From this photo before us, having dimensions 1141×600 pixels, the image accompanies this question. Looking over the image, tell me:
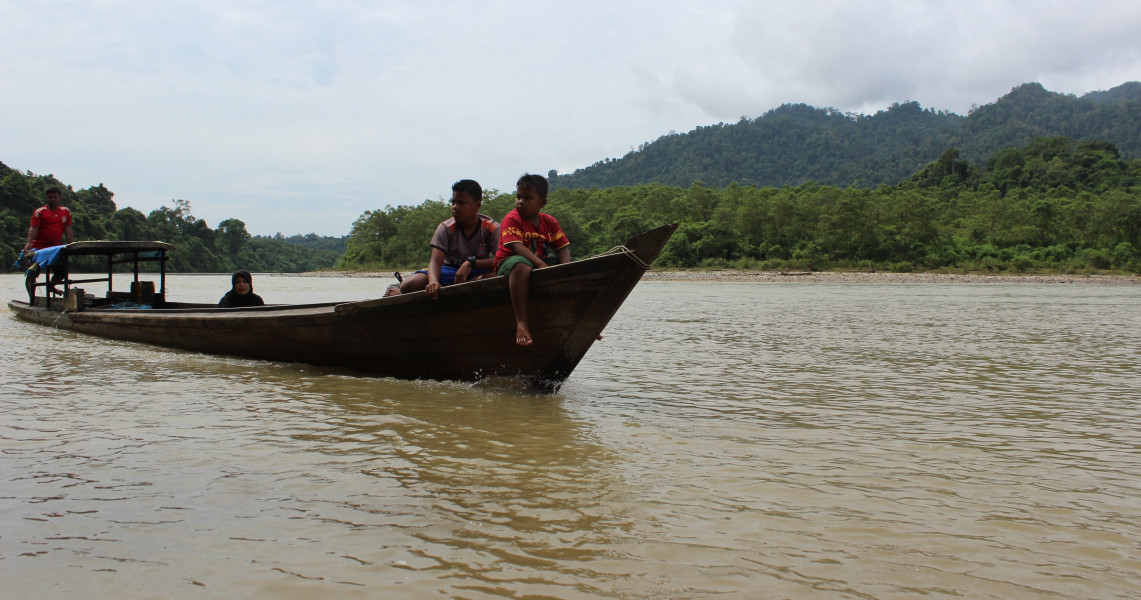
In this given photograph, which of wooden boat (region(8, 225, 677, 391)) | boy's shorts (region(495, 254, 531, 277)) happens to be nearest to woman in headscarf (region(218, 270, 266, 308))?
wooden boat (region(8, 225, 677, 391))

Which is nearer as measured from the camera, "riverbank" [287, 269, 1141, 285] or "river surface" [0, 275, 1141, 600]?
"river surface" [0, 275, 1141, 600]

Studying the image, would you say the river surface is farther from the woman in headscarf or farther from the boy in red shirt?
the woman in headscarf

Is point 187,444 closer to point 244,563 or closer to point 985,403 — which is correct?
point 244,563

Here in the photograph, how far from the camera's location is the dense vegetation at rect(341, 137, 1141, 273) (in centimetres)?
4916

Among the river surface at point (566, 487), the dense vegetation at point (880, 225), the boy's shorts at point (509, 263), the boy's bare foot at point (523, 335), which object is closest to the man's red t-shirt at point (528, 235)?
the boy's shorts at point (509, 263)

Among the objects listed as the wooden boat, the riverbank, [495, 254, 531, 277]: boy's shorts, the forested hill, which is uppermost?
the forested hill

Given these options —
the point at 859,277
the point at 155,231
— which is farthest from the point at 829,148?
the point at 155,231

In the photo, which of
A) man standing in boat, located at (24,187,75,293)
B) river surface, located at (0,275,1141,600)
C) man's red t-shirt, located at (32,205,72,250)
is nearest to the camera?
river surface, located at (0,275,1141,600)

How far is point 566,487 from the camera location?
3.17 meters

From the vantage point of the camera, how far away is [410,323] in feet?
18.7

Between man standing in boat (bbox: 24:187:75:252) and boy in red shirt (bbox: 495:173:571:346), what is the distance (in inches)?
329

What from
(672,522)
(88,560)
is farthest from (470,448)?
(88,560)

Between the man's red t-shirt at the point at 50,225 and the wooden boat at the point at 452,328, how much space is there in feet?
14.4

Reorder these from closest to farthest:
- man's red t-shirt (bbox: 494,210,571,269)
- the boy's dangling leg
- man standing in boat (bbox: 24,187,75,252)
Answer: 1. the boy's dangling leg
2. man's red t-shirt (bbox: 494,210,571,269)
3. man standing in boat (bbox: 24,187,75,252)
